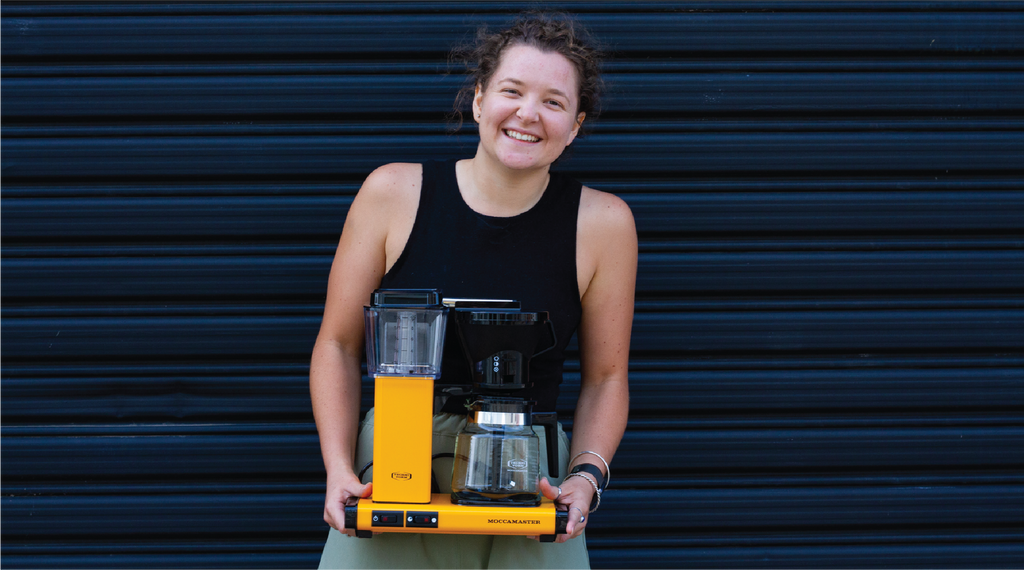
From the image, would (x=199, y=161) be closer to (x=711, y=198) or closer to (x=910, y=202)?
(x=711, y=198)

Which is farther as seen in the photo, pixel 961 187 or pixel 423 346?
pixel 961 187

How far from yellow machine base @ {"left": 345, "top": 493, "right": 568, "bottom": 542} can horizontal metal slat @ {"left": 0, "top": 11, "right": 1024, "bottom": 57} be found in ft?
5.99

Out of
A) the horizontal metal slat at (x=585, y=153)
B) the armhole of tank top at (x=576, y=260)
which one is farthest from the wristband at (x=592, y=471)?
the horizontal metal slat at (x=585, y=153)

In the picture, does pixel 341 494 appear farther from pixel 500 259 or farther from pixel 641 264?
pixel 641 264

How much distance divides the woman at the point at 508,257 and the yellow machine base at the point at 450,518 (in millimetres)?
236

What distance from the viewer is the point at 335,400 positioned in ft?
6.51

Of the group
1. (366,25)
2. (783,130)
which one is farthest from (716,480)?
(366,25)

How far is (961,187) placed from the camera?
9.43 ft

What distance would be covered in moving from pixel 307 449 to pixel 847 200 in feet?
7.53

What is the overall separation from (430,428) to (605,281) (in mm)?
783

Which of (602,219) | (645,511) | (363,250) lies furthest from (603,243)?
(645,511)

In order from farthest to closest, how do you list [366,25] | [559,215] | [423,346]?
[366,25] → [559,215] → [423,346]

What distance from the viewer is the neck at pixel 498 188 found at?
6.67 ft

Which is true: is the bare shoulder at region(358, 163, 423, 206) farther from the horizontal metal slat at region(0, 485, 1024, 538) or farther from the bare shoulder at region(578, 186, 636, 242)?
the horizontal metal slat at region(0, 485, 1024, 538)
